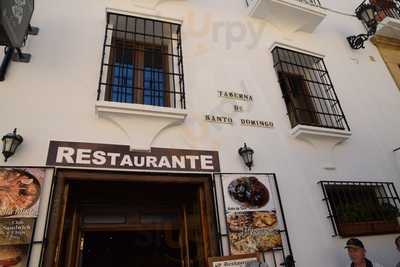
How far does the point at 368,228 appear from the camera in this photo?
4008 millimetres

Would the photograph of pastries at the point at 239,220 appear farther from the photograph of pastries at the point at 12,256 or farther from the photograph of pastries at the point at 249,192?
the photograph of pastries at the point at 12,256

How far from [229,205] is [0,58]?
11.2 ft

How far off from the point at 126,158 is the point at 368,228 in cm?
342

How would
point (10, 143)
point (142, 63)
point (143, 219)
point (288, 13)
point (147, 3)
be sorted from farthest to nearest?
1. point (288, 13)
2. point (147, 3)
3. point (142, 63)
4. point (143, 219)
5. point (10, 143)

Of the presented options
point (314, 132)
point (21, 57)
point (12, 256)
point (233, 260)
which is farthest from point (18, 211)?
point (314, 132)

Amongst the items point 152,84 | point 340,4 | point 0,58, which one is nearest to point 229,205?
point 152,84

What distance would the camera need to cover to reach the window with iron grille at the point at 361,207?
397 cm

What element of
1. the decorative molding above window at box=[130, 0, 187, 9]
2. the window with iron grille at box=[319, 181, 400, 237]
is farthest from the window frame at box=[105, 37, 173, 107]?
the window with iron grille at box=[319, 181, 400, 237]

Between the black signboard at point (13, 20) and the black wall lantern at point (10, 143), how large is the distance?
0.94m

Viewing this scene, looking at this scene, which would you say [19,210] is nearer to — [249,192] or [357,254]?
[249,192]

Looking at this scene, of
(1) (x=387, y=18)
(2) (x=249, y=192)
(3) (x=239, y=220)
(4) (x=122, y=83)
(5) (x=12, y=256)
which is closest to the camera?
(5) (x=12, y=256)

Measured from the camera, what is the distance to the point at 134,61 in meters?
4.72

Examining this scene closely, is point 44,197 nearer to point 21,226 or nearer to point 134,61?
point 21,226

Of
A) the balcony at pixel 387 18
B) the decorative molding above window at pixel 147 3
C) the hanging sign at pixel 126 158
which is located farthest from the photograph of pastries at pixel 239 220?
the balcony at pixel 387 18
